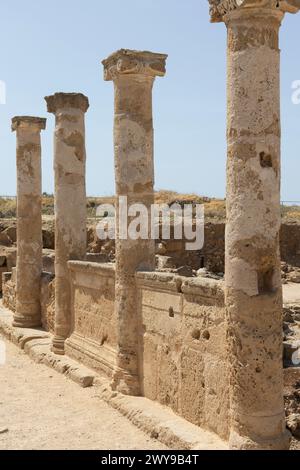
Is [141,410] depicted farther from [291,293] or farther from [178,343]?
[291,293]

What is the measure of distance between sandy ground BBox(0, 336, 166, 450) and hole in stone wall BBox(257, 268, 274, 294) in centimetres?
230

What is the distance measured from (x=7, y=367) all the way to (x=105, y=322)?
7.66ft

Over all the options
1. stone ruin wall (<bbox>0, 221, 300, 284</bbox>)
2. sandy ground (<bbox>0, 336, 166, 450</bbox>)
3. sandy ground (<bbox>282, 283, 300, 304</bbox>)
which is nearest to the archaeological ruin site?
sandy ground (<bbox>0, 336, 166, 450</bbox>)

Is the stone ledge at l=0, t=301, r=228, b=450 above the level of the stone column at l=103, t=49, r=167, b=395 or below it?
below

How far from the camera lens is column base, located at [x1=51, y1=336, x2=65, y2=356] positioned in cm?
1070

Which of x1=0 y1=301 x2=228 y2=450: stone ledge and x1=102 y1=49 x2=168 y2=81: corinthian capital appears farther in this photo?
x1=102 y1=49 x2=168 y2=81: corinthian capital

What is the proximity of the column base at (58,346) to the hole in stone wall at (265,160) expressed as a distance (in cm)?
638

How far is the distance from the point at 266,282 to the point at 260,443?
5.03 ft

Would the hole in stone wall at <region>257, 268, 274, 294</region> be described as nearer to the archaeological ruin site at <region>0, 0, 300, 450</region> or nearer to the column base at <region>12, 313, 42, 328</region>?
the archaeological ruin site at <region>0, 0, 300, 450</region>

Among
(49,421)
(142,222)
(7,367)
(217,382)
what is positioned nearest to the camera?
(217,382)

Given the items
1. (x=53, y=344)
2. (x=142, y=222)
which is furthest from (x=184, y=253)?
(x=142, y=222)

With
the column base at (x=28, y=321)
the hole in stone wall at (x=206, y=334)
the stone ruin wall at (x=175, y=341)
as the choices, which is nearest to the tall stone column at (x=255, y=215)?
the stone ruin wall at (x=175, y=341)
